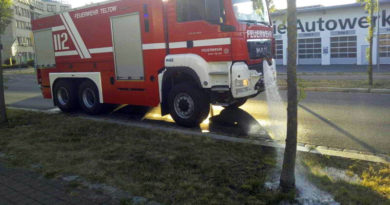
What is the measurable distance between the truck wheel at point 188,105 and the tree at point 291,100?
374 centimetres

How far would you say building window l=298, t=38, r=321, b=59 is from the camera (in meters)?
32.5

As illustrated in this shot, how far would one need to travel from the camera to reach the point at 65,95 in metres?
10.5

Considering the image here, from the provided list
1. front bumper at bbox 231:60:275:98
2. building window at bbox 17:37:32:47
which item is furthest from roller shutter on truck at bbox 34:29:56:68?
building window at bbox 17:37:32:47

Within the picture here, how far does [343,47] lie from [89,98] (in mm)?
27373

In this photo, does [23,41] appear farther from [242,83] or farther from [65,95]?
[242,83]

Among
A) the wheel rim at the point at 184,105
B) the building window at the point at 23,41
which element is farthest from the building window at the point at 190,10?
the building window at the point at 23,41

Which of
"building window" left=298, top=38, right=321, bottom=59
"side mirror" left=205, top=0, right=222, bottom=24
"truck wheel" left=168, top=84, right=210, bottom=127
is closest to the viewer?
"side mirror" left=205, top=0, right=222, bottom=24

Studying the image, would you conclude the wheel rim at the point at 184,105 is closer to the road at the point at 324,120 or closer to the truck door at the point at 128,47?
the road at the point at 324,120

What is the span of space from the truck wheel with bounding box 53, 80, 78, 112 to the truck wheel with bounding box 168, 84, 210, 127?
3748mm

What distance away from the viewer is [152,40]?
8008 mm

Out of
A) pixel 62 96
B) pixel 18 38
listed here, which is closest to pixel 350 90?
pixel 62 96

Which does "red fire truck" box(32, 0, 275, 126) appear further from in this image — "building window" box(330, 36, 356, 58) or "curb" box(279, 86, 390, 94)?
"building window" box(330, 36, 356, 58)

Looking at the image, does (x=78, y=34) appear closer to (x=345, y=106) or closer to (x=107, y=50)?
(x=107, y=50)

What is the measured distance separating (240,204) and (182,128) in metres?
4.19
